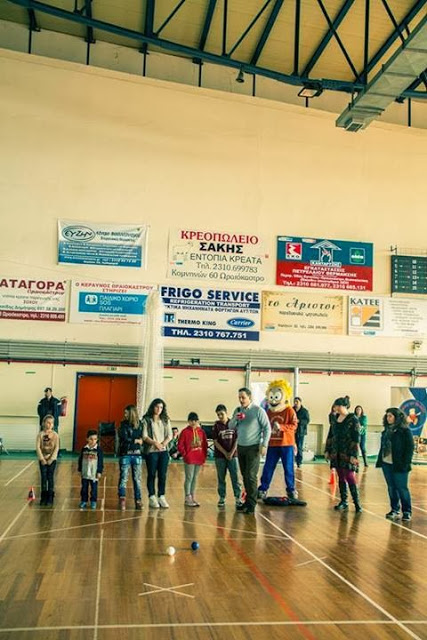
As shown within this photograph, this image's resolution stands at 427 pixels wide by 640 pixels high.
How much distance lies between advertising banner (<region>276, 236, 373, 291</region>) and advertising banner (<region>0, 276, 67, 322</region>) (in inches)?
263

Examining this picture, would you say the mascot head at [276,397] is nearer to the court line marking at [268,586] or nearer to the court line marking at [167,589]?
the court line marking at [268,586]

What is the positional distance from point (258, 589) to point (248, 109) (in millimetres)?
17340

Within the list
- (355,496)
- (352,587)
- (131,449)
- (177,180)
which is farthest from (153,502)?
(177,180)

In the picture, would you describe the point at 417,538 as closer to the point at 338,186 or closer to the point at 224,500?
the point at 224,500

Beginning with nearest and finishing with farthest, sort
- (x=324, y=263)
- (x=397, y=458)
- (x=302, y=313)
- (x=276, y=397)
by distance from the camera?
(x=397, y=458) < (x=276, y=397) < (x=302, y=313) < (x=324, y=263)

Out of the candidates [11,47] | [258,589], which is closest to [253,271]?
[11,47]

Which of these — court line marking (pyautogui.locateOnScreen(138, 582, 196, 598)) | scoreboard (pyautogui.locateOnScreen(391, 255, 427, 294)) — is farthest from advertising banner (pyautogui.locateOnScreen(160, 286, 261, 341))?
court line marking (pyautogui.locateOnScreen(138, 582, 196, 598))

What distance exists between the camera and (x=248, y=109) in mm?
21000

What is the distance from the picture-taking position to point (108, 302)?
64.4 feet

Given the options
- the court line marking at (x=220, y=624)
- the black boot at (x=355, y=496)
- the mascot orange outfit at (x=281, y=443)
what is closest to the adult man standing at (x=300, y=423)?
the mascot orange outfit at (x=281, y=443)

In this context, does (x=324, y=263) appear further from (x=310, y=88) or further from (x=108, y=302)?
(x=108, y=302)

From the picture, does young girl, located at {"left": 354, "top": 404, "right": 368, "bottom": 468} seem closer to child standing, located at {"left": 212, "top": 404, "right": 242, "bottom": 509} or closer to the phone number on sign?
the phone number on sign

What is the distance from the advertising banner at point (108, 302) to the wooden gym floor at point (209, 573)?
29.1ft

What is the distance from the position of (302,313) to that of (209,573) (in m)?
14.6
